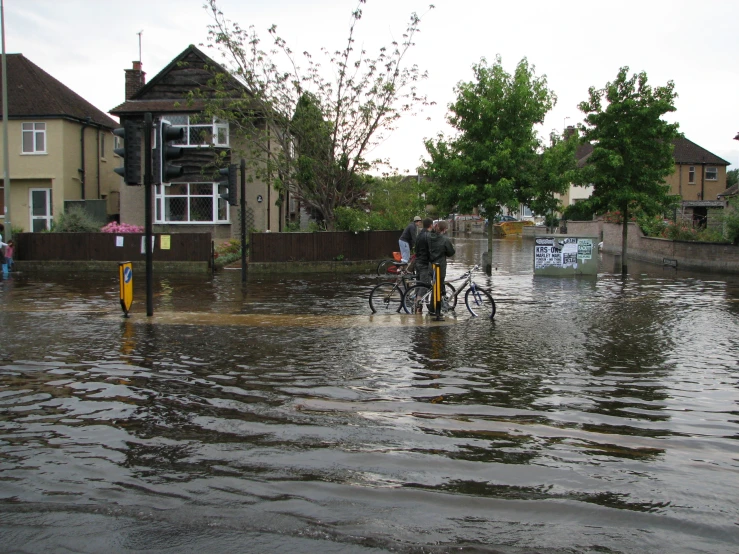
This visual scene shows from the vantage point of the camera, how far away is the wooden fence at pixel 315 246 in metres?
25.4

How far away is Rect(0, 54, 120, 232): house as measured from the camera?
1377 inches

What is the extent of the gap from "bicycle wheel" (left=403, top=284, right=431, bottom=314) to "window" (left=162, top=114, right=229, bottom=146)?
2020cm

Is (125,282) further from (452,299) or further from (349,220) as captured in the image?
(349,220)

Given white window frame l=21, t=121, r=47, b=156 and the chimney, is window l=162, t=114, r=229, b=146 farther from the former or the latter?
white window frame l=21, t=121, r=47, b=156

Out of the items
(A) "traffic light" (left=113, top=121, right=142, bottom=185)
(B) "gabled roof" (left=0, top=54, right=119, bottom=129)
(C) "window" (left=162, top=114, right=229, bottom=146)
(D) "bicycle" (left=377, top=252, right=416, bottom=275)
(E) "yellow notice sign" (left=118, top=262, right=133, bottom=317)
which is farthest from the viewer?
(B) "gabled roof" (left=0, top=54, right=119, bottom=129)

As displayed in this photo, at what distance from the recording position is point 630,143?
25062 mm

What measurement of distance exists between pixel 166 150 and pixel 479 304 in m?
6.38

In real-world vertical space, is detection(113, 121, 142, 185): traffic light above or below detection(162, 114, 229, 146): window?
below

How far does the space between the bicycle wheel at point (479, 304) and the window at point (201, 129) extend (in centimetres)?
2057

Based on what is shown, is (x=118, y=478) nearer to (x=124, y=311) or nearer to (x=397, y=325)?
(x=397, y=325)

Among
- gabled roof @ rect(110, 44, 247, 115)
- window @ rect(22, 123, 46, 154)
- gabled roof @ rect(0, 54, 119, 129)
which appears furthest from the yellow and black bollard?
window @ rect(22, 123, 46, 154)

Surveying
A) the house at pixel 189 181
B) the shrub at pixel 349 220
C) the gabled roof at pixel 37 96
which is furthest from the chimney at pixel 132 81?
the shrub at pixel 349 220

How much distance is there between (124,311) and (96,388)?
6062 mm

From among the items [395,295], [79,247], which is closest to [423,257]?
[395,295]
